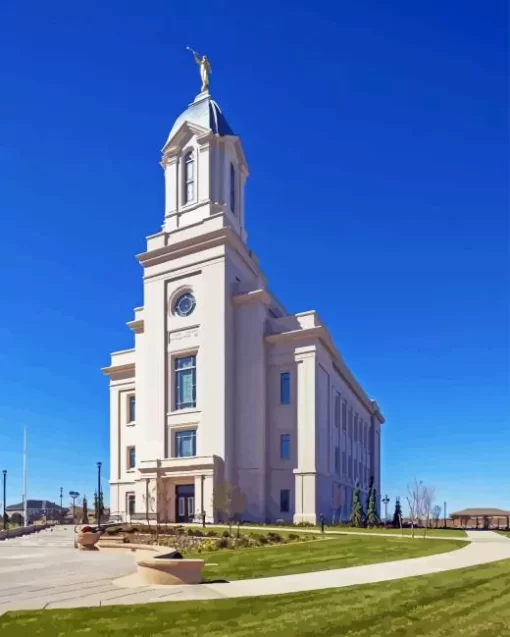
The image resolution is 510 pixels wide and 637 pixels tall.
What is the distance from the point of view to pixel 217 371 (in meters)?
48.2

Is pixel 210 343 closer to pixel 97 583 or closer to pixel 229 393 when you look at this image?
pixel 229 393

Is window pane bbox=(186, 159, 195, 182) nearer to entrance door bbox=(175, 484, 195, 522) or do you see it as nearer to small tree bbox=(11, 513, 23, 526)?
entrance door bbox=(175, 484, 195, 522)

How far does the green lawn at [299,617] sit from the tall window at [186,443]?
36.5 m

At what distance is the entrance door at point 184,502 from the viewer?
1890 inches

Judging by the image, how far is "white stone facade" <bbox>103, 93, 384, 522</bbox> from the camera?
156ft

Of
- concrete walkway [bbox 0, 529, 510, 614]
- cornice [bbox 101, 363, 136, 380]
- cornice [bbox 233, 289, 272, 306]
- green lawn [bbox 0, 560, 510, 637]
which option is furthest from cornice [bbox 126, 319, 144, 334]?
green lawn [bbox 0, 560, 510, 637]

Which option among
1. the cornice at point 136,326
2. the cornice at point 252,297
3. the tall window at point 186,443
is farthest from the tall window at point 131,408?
the cornice at point 252,297

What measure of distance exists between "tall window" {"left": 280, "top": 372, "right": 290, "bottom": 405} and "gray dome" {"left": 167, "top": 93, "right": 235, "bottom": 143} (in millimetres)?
22018

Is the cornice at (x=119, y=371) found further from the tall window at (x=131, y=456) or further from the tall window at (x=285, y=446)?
the tall window at (x=285, y=446)

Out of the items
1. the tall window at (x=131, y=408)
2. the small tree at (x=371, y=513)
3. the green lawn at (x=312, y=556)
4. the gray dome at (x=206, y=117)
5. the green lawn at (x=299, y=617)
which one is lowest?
the small tree at (x=371, y=513)

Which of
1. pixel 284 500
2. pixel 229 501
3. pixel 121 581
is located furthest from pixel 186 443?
pixel 121 581

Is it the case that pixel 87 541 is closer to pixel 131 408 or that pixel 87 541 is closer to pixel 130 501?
pixel 130 501

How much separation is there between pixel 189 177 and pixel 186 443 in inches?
916

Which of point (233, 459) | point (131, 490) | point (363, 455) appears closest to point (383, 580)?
point (233, 459)
